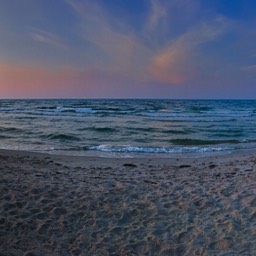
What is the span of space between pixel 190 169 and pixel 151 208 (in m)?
4.03

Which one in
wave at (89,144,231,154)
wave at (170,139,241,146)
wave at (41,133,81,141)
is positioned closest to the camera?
wave at (89,144,231,154)

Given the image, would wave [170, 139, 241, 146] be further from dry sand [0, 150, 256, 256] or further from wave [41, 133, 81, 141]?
dry sand [0, 150, 256, 256]

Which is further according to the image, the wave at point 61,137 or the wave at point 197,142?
the wave at point 61,137

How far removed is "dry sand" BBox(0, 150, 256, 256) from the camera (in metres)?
4.56

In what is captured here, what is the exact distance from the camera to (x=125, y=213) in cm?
552

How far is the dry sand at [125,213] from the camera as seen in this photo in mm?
4559

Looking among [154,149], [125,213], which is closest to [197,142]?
[154,149]

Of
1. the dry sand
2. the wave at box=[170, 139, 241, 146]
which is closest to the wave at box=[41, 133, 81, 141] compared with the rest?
the wave at box=[170, 139, 241, 146]

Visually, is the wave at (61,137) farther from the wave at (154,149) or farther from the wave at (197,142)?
the wave at (197,142)

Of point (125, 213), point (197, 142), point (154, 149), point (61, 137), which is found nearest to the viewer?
point (125, 213)

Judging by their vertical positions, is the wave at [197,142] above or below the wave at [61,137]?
below

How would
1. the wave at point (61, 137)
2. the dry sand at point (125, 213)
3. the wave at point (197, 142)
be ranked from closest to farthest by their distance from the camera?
the dry sand at point (125, 213), the wave at point (197, 142), the wave at point (61, 137)

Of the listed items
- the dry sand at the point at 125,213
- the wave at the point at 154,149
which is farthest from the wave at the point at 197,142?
the dry sand at the point at 125,213

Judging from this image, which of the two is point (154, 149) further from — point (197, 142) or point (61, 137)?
point (61, 137)
